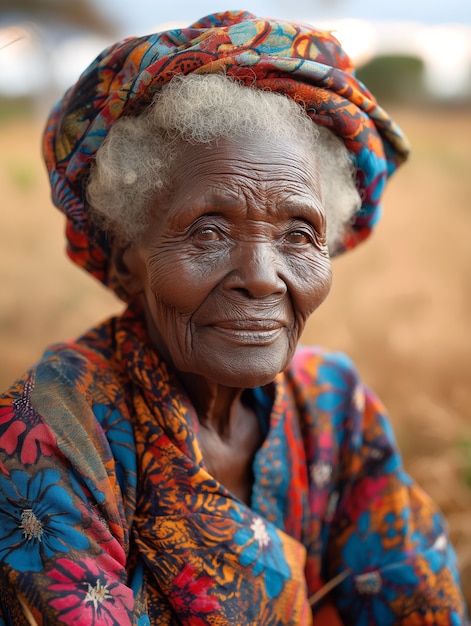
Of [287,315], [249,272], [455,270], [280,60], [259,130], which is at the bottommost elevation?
[455,270]

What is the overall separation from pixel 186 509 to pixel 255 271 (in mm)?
570

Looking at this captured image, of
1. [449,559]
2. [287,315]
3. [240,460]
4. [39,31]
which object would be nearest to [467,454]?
[449,559]

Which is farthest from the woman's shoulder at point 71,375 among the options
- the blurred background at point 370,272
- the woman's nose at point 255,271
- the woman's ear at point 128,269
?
the blurred background at point 370,272

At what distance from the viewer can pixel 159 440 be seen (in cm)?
147

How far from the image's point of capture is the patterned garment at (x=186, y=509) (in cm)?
125

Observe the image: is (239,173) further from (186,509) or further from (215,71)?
(186,509)

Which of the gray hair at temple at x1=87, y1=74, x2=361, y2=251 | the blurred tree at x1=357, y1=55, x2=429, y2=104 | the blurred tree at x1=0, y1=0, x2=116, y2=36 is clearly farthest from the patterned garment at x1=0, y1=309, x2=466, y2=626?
the blurred tree at x1=357, y1=55, x2=429, y2=104

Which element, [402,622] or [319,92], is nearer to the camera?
[319,92]

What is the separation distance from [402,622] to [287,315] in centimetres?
99

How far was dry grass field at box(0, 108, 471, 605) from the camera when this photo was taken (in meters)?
3.50

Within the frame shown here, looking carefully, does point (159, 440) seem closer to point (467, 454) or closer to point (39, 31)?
point (467, 454)

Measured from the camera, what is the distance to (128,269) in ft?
5.29

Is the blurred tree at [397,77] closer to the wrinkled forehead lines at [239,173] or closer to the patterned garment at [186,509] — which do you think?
the patterned garment at [186,509]

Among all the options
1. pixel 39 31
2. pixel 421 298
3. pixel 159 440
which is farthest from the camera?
pixel 39 31
